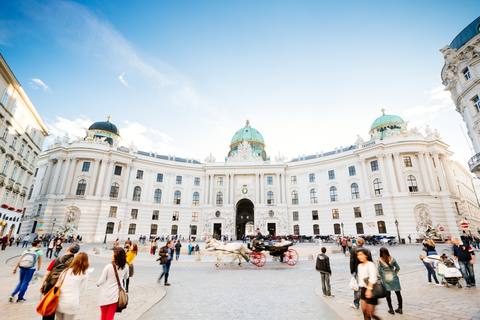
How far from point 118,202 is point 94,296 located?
37901mm

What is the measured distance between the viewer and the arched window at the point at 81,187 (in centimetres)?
4040

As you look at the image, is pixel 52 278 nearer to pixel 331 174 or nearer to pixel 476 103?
pixel 476 103

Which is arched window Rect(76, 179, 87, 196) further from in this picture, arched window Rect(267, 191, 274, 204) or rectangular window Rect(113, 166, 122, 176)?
arched window Rect(267, 191, 274, 204)

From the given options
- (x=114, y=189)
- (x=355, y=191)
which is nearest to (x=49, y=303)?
(x=114, y=189)

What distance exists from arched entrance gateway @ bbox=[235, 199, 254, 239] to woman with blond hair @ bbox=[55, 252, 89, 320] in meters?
43.8

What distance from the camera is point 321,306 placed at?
6801 mm

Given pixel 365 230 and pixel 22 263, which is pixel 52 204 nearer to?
pixel 22 263

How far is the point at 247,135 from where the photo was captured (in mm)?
57812

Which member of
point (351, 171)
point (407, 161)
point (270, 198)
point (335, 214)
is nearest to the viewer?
point (407, 161)

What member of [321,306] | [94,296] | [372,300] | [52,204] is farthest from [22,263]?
[52,204]

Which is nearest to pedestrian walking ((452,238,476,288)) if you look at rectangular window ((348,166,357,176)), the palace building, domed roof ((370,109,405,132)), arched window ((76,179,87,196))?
the palace building

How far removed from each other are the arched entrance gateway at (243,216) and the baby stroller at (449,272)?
39.2m

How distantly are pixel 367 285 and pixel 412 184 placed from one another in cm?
4042

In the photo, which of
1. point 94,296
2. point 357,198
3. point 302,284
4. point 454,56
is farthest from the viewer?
point 357,198
